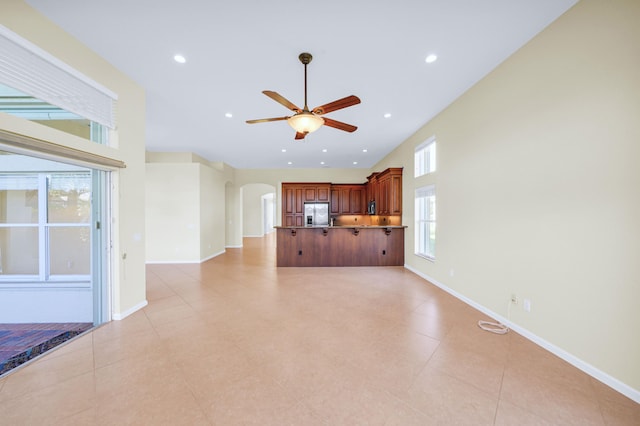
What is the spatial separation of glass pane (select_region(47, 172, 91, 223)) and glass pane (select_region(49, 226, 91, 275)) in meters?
0.20

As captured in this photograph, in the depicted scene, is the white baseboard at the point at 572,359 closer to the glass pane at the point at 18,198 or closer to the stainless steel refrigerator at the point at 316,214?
the stainless steel refrigerator at the point at 316,214

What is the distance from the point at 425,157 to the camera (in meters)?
5.21

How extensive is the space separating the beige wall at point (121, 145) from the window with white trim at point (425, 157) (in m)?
5.08

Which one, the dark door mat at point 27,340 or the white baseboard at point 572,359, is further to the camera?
the dark door mat at point 27,340

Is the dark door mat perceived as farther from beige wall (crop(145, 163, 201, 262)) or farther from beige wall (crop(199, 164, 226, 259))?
beige wall (crop(199, 164, 226, 259))

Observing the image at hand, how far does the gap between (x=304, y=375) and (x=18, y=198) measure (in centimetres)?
529

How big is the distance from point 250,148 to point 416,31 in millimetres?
5155

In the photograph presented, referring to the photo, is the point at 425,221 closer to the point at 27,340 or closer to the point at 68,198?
the point at 68,198

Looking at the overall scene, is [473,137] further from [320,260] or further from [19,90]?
[19,90]

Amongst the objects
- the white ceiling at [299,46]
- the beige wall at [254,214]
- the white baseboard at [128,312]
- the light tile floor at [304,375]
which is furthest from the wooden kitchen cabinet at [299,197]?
the white baseboard at [128,312]

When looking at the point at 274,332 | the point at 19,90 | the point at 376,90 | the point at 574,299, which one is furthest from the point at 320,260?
the point at 19,90

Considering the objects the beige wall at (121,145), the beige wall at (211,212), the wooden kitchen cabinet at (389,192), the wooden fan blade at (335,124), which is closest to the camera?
the beige wall at (121,145)

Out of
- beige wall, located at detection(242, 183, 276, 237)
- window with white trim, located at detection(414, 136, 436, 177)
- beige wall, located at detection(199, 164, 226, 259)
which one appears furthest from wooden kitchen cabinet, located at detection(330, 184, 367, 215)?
beige wall, located at detection(242, 183, 276, 237)

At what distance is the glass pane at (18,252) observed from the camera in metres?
3.68
